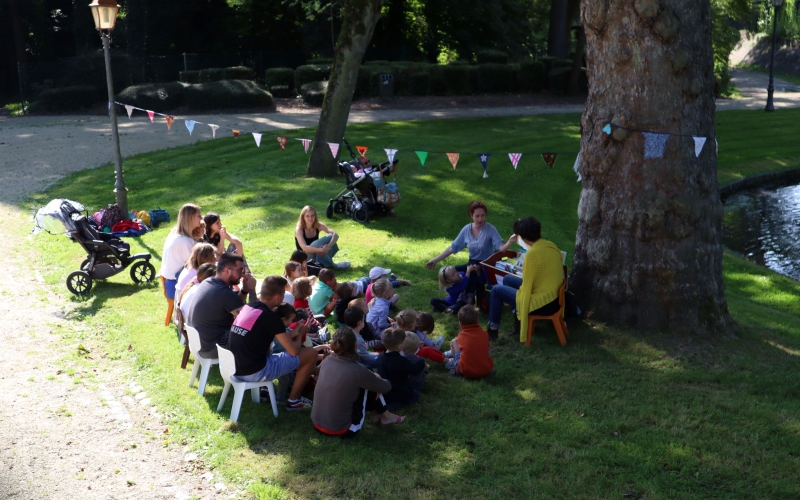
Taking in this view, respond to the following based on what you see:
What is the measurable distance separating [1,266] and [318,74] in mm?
21166

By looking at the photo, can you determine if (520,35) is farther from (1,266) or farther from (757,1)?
(1,266)

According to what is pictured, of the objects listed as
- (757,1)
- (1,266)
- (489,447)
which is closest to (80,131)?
(1,266)

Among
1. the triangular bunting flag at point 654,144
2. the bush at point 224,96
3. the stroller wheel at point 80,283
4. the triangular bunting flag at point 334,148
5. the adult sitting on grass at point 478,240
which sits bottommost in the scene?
the stroller wheel at point 80,283

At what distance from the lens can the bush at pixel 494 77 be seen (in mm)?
33125

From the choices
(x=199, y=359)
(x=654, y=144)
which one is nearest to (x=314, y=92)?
(x=654, y=144)

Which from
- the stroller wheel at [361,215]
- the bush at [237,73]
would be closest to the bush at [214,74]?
the bush at [237,73]

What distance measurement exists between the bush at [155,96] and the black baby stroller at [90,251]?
1907 centimetres

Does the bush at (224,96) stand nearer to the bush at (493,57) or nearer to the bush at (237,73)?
the bush at (237,73)

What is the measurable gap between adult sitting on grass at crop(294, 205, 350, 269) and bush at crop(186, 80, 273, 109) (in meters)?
19.1

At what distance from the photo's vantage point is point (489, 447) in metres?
6.23

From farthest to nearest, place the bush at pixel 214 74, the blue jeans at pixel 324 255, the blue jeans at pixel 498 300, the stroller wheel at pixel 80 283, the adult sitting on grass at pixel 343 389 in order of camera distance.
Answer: the bush at pixel 214 74 < the blue jeans at pixel 324 255 < the stroller wheel at pixel 80 283 < the blue jeans at pixel 498 300 < the adult sitting on grass at pixel 343 389

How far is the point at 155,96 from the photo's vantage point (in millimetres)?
29062

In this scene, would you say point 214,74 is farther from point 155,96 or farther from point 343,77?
point 343,77

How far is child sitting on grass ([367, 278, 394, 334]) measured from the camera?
821 centimetres
